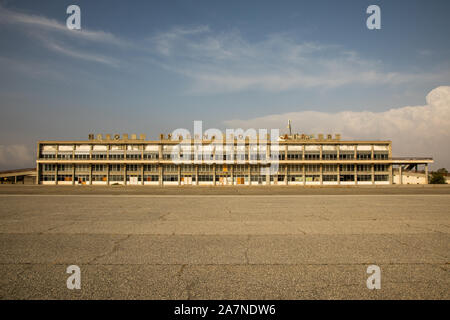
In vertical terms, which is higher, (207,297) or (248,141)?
(248,141)

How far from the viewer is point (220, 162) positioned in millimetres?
69688

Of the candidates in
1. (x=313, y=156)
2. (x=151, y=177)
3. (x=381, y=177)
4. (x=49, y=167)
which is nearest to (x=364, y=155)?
(x=381, y=177)

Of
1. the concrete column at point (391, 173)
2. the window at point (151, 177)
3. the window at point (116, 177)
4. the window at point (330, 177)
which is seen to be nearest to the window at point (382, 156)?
the concrete column at point (391, 173)

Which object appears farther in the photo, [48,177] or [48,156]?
[48,156]

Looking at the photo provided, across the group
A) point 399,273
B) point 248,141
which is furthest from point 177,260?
point 248,141

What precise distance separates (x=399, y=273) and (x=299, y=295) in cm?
204

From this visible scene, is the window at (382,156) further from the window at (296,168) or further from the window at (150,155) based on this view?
the window at (150,155)

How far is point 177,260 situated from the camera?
5.16m

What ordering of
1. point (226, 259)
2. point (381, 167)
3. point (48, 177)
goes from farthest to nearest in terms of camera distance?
point (381, 167) < point (48, 177) < point (226, 259)

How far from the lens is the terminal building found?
231 ft

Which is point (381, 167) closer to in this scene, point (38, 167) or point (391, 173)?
point (391, 173)

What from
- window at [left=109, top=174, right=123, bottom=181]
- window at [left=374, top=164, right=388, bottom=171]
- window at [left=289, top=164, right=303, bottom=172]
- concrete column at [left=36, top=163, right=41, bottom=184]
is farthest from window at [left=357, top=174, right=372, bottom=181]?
concrete column at [left=36, top=163, right=41, bottom=184]

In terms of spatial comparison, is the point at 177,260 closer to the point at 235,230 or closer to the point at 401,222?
the point at 235,230

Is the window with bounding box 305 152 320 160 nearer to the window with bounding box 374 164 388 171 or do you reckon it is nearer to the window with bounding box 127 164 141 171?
the window with bounding box 374 164 388 171
